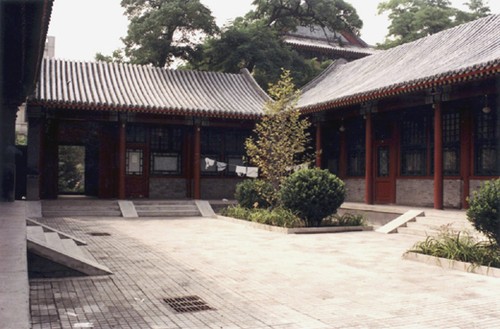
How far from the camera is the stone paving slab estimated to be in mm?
4832

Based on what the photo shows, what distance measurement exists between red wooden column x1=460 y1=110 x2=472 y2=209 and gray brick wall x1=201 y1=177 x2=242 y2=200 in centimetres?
889

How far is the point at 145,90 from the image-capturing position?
19.2 meters

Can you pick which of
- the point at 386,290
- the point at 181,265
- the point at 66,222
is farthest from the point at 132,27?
the point at 386,290

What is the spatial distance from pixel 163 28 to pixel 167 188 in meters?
10.1

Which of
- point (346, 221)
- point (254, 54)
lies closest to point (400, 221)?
point (346, 221)

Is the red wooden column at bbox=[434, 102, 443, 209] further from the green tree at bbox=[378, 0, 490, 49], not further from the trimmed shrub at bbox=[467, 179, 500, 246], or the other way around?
the green tree at bbox=[378, 0, 490, 49]

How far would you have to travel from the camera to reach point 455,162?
13.6m

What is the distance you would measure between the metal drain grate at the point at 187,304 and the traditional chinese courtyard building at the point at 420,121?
769 centimetres

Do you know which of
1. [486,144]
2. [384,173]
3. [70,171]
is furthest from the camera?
[70,171]

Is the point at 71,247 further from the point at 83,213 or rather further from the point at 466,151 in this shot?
the point at 466,151

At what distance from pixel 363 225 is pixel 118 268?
747 cm

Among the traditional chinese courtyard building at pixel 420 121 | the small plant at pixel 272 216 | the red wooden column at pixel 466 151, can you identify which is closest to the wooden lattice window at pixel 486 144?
the traditional chinese courtyard building at pixel 420 121

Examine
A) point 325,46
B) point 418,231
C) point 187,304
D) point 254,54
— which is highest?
point 325,46

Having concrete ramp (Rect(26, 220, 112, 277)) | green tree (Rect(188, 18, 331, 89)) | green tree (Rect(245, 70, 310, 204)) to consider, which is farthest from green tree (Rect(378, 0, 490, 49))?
concrete ramp (Rect(26, 220, 112, 277))
